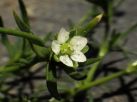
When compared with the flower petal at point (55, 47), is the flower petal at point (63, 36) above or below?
above

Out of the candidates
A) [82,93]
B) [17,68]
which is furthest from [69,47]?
[82,93]

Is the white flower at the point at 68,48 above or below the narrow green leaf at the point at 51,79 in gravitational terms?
above

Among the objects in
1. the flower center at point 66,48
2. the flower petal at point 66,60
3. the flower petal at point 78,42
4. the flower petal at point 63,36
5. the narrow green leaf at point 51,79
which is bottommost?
the narrow green leaf at point 51,79

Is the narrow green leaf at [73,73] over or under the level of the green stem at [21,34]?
under

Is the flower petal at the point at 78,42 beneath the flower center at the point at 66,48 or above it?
above

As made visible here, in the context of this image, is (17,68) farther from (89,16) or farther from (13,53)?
(89,16)
